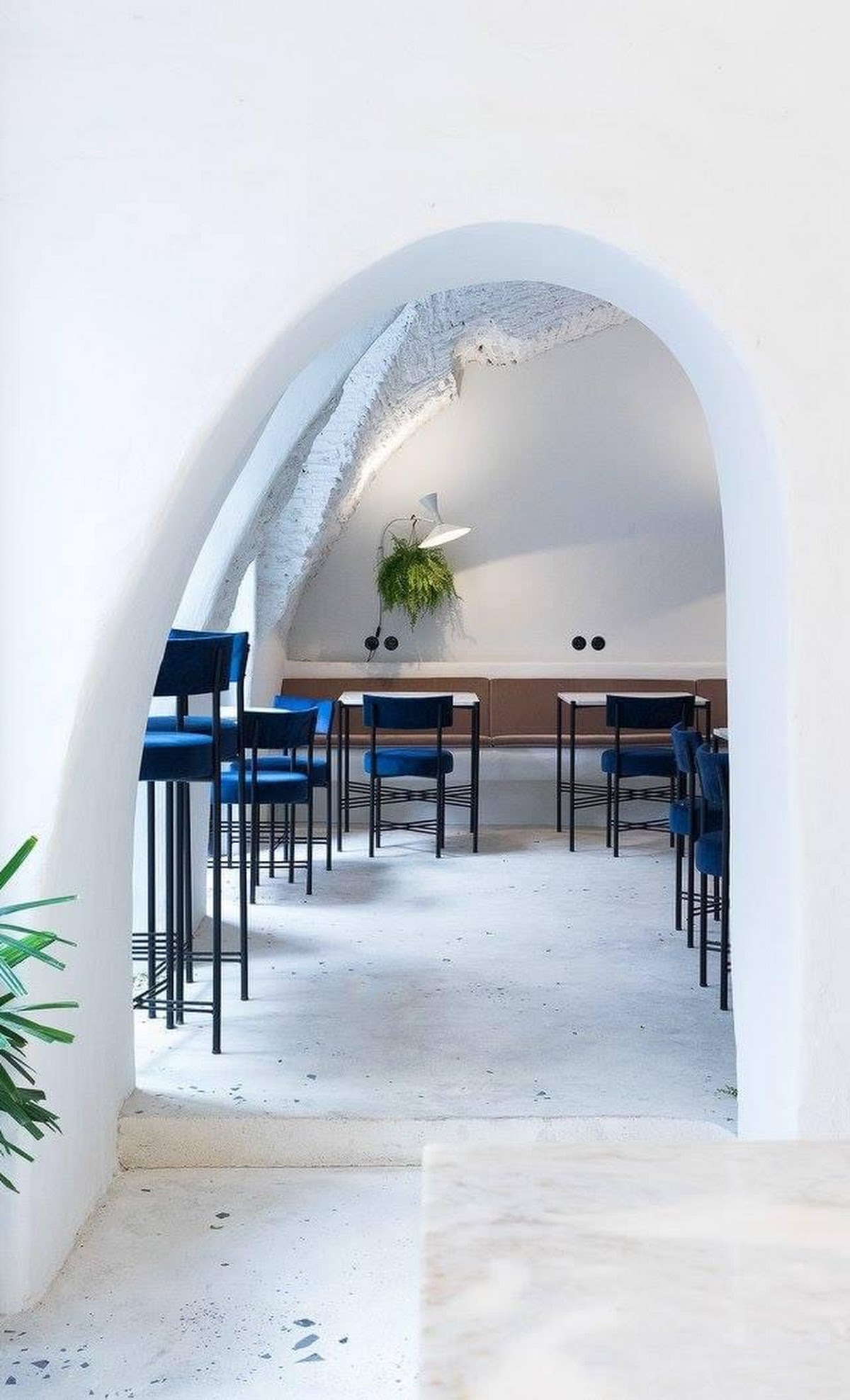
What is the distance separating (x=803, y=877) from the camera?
2777 mm

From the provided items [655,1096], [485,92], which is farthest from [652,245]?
[655,1096]

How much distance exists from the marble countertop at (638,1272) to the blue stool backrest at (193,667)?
2.84 m

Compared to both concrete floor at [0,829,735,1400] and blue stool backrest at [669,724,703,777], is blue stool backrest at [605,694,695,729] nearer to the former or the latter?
concrete floor at [0,829,735,1400]

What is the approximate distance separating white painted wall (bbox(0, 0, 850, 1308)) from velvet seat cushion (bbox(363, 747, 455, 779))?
480 cm

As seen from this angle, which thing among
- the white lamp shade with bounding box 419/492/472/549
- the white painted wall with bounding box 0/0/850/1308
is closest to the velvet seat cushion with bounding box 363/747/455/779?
the white lamp shade with bounding box 419/492/472/549

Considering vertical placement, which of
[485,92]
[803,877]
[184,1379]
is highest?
[485,92]

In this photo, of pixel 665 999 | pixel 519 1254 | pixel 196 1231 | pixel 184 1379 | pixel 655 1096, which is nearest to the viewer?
pixel 519 1254

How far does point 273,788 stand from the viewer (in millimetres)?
5938

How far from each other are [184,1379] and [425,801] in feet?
21.1

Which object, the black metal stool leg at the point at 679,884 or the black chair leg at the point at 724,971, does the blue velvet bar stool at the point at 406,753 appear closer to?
the black metal stool leg at the point at 679,884

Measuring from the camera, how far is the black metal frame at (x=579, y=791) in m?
7.79

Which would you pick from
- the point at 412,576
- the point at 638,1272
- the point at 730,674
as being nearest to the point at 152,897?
the point at 730,674

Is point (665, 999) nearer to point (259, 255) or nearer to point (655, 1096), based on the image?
point (655, 1096)

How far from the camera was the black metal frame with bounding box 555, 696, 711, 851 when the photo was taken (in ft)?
25.5
